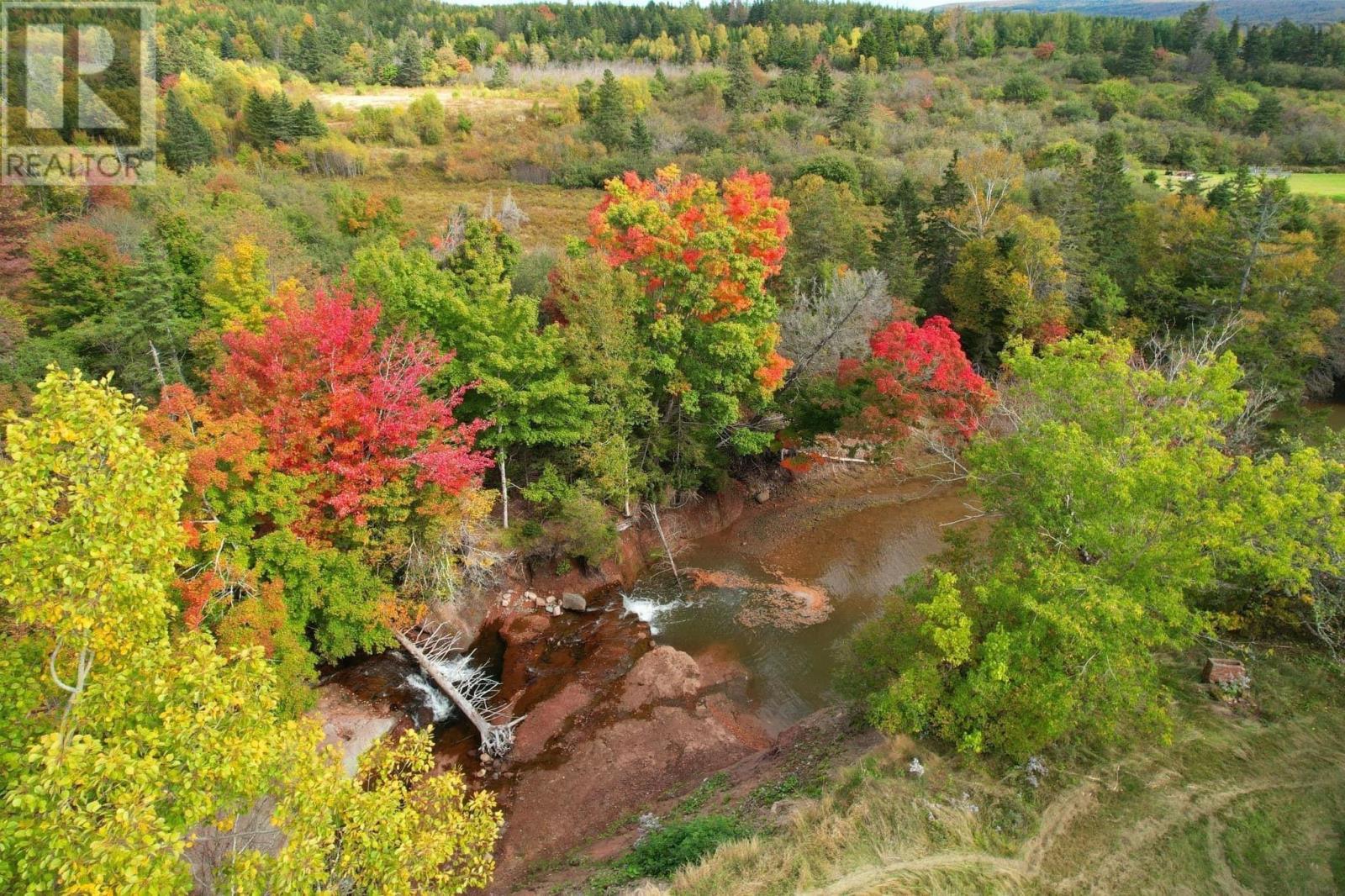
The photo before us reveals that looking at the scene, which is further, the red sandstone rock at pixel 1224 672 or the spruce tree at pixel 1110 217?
the spruce tree at pixel 1110 217

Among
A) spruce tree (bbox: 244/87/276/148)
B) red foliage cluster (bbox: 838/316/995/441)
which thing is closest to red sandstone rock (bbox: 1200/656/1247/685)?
red foliage cluster (bbox: 838/316/995/441)

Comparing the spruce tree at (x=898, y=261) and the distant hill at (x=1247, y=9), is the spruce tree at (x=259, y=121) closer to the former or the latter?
the spruce tree at (x=898, y=261)

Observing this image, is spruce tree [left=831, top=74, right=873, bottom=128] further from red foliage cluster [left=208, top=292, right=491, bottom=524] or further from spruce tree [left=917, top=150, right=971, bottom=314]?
red foliage cluster [left=208, top=292, right=491, bottom=524]

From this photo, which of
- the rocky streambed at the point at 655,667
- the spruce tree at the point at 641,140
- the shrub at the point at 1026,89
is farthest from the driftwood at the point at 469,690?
the shrub at the point at 1026,89

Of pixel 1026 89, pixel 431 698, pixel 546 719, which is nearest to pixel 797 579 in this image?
pixel 546 719

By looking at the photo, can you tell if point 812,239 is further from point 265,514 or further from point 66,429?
point 66,429

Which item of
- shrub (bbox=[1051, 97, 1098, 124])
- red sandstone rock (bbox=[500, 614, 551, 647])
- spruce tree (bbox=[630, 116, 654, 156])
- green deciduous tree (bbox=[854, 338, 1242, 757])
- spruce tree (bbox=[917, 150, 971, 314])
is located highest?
shrub (bbox=[1051, 97, 1098, 124])
